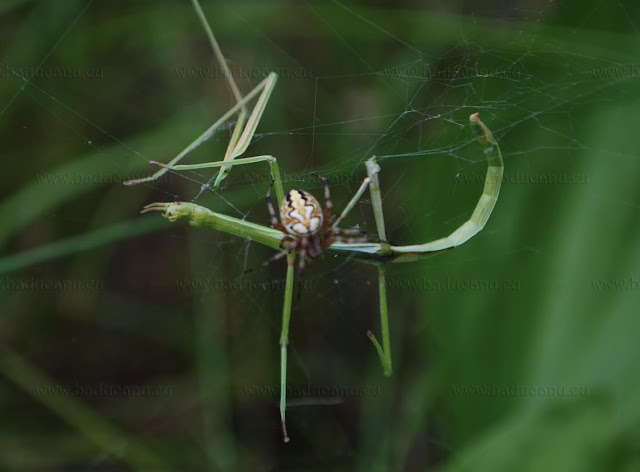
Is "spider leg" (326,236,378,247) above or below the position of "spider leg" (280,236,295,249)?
above

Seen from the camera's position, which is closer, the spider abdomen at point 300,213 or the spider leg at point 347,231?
the spider abdomen at point 300,213

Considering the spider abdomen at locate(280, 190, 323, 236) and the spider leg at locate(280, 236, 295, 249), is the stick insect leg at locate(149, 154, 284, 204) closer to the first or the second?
the spider abdomen at locate(280, 190, 323, 236)

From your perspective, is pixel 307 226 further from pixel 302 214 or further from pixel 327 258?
pixel 327 258

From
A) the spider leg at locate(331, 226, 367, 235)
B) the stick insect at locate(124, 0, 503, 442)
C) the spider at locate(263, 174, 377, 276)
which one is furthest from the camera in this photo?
the spider leg at locate(331, 226, 367, 235)

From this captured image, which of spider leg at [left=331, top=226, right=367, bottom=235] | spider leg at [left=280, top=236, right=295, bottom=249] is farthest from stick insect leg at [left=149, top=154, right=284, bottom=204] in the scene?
spider leg at [left=331, top=226, right=367, bottom=235]

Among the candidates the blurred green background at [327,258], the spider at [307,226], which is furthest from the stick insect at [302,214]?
the blurred green background at [327,258]

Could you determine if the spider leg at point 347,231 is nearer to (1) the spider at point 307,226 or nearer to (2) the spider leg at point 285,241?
(1) the spider at point 307,226

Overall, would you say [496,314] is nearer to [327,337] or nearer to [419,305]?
[419,305]

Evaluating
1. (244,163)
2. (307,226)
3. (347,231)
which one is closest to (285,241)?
(307,226)

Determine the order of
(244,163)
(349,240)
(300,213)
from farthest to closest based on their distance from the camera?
(349,240)
(300,213)
(244,163)
